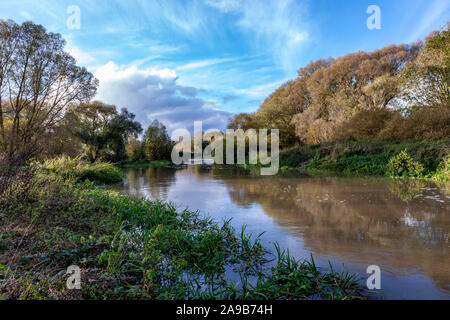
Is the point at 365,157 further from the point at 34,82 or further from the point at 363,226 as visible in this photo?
the point at 34,82

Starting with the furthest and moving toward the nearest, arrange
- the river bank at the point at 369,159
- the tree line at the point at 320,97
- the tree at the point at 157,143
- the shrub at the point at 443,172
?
the tree at the point at 157,143, the tree line at the point at 320,97, the river bank at the point at 369,159, the shrub at the point at 443,172

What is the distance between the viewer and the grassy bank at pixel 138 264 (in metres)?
2.37

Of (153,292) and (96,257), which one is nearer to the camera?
(153,292)

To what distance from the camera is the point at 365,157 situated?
15281mm

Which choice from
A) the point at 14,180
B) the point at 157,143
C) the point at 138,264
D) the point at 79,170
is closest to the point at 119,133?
the point at 157,143

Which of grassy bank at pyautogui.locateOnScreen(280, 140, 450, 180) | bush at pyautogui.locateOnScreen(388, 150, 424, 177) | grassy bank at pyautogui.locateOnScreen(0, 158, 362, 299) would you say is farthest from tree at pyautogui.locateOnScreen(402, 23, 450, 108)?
grassy bank at pyautogui.locateOnScreen(0, 158, 362, 299)

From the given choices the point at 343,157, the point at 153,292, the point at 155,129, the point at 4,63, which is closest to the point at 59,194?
the point at 153,292

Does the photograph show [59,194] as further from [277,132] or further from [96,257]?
[277,132]

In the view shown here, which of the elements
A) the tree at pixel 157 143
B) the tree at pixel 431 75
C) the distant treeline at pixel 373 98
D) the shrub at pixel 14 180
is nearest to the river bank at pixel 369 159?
the distant treeline at pixel 373 98

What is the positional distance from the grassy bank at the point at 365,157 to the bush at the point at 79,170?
1178 centimetres

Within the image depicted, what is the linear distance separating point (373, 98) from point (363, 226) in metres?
20.6

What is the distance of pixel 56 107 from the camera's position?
16328 mm

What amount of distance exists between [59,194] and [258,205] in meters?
4.56

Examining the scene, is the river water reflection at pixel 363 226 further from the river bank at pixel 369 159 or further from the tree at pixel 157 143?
the tree at pixel 157 143
